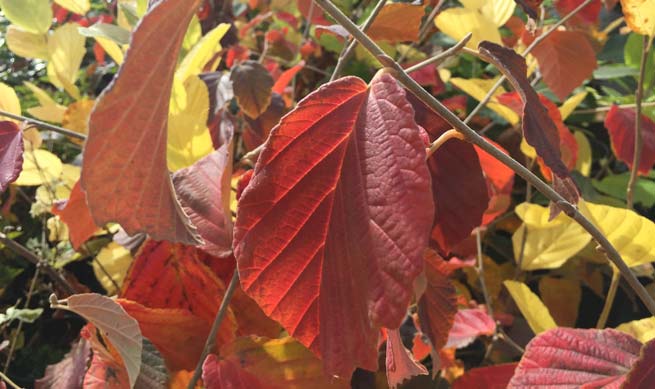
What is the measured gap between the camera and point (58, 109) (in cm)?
99

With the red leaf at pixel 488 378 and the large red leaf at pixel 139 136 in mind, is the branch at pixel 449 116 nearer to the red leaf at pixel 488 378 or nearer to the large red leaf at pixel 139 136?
the large red leaf at pixel 139 136

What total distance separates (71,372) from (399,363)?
13.7 inches

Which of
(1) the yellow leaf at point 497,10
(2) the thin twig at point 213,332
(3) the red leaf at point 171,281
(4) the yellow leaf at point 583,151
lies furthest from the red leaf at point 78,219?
(4) the yellow leaf at point 583,151

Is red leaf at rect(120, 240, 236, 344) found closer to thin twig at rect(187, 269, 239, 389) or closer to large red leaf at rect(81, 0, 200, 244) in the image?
thin twig at rect(187, 269, 239, 389)

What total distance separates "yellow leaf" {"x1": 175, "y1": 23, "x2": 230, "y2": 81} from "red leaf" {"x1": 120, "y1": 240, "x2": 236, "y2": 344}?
9.1 inches

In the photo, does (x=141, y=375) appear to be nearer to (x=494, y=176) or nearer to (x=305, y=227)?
(x=305, y=227)

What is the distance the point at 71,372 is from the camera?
661 mm

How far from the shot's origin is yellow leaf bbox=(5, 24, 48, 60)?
0.99m

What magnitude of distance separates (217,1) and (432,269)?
35.0 inches

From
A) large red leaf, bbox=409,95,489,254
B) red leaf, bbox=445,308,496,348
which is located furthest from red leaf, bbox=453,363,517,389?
large red leaf, bbox=409,95,489,254

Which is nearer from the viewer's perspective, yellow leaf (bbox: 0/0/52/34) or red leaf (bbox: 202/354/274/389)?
red leaf (bbox: 202/354/274/389)

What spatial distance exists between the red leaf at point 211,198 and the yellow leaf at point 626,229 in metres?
0.31

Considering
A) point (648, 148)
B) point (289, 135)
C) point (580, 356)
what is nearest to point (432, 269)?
point (580, 356)

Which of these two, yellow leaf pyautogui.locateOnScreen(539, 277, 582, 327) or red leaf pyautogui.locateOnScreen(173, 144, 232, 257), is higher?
red leaf pyautogui.locateOnScreen(173, 144, 232, 257)
